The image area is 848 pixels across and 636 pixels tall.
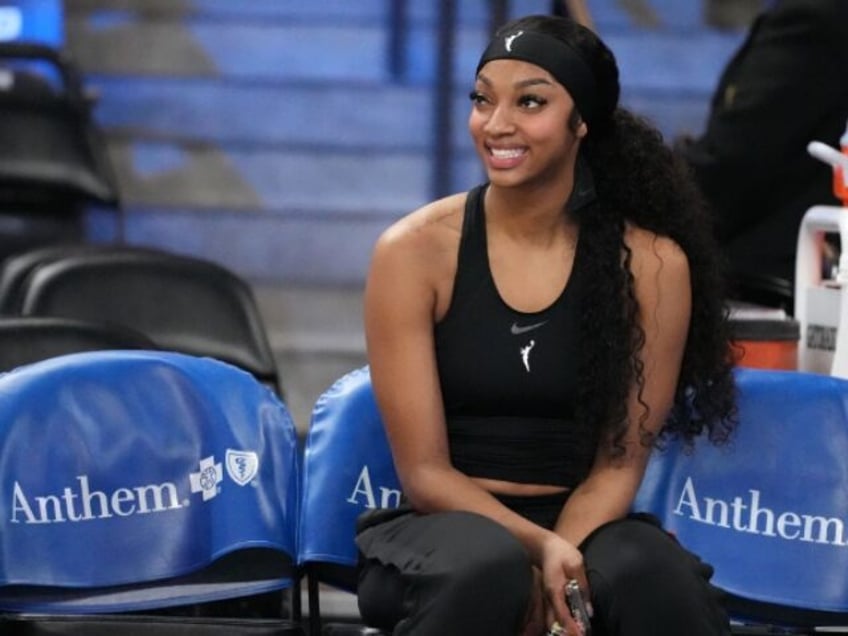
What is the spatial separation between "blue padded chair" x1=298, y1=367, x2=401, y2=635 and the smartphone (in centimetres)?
56

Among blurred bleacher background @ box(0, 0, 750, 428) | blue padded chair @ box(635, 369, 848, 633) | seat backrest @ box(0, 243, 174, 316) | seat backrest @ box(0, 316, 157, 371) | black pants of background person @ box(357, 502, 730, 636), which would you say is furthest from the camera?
blurred bleacher background @ box(0, 0, 750, 428)

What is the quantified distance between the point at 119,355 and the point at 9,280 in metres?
1.31

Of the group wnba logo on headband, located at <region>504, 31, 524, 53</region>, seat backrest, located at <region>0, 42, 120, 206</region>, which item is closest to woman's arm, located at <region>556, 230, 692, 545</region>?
wnba logo on headband, located at <region>504, 31, 524, 53</region>

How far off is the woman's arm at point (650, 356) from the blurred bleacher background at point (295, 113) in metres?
3.18

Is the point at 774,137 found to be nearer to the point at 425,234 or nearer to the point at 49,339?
the point at 425,234

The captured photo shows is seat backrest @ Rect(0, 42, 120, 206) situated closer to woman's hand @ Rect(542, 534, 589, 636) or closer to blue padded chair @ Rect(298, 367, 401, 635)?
blue padded chair @ Rect(298, 367, 401, 635)

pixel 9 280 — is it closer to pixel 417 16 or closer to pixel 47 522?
pixel 47 522

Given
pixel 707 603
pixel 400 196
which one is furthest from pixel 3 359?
pixel 400 196

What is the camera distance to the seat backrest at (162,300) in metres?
4.86

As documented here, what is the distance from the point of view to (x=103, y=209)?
21.8 feet

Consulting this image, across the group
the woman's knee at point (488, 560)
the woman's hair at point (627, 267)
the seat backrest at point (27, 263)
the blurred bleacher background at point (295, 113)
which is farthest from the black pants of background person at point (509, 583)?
the blurred bleacher background at point (295, 113)

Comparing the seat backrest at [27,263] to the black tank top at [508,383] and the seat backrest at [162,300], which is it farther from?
the black tank top at [508,383]

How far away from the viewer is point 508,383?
3.61 m

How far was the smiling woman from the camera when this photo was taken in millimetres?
3582
